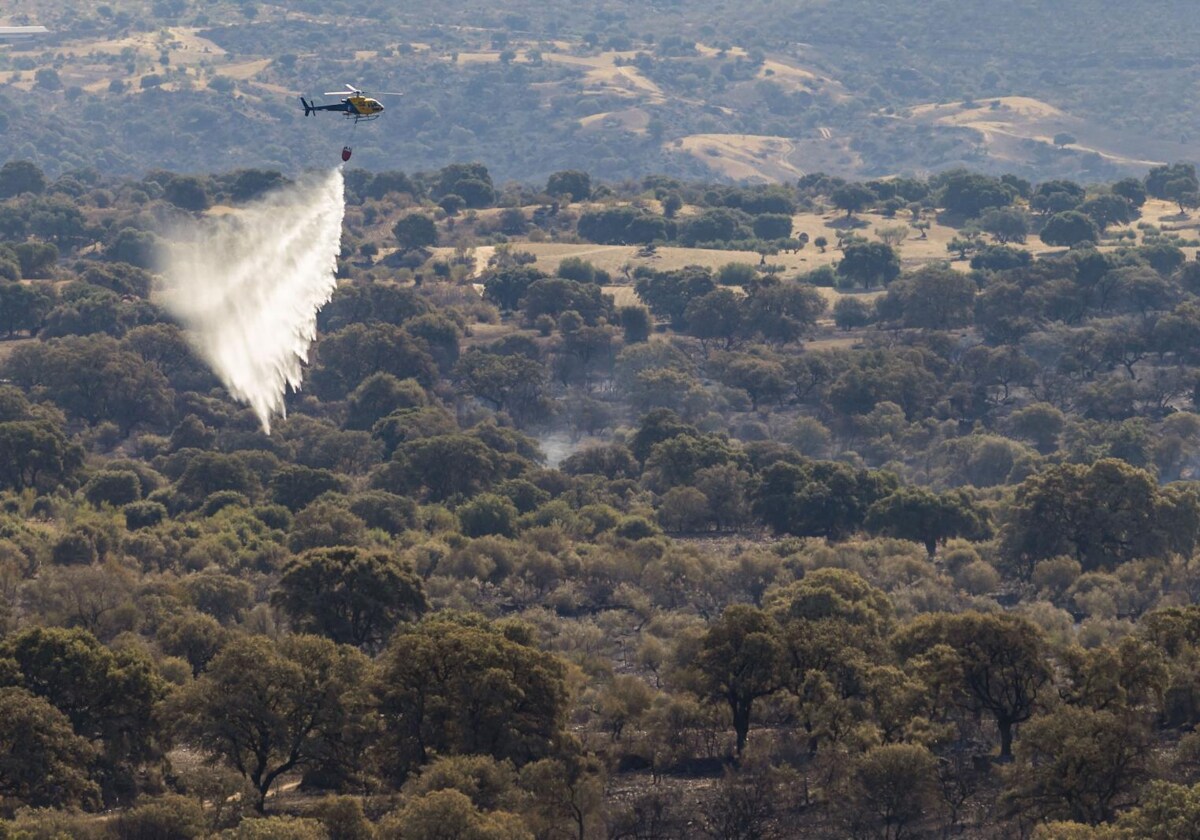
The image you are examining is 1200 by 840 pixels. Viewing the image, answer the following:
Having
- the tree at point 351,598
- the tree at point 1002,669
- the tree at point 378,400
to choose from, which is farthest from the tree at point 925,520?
the tree at point 378,400

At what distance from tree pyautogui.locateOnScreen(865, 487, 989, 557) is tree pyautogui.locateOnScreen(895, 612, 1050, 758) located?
54325 millimetres

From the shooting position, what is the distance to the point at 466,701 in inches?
3383

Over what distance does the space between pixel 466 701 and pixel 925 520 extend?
66.0 meters

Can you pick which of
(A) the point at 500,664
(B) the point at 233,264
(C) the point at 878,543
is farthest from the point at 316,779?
(B) the point at 233,264

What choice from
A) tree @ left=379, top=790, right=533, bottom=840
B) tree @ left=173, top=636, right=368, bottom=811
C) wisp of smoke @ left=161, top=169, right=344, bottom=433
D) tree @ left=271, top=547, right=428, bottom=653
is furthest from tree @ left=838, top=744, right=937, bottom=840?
wisp of smoke @ left=161, top=169, right=344, bottom=433

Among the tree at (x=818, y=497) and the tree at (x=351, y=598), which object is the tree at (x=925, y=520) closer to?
the tree at (x=818, y=497)

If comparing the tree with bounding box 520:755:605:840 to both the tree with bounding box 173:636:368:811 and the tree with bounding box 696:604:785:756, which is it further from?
the tree with bounding box 696:604:785:756

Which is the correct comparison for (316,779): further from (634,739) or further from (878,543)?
(878,543)

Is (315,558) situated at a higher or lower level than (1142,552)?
higher

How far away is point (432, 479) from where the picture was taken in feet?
534

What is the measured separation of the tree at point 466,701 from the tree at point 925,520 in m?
61.5

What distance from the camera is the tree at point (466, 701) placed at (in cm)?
8494

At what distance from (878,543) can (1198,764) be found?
56639mm

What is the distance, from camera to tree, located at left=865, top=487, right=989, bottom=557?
147000 millimetres
